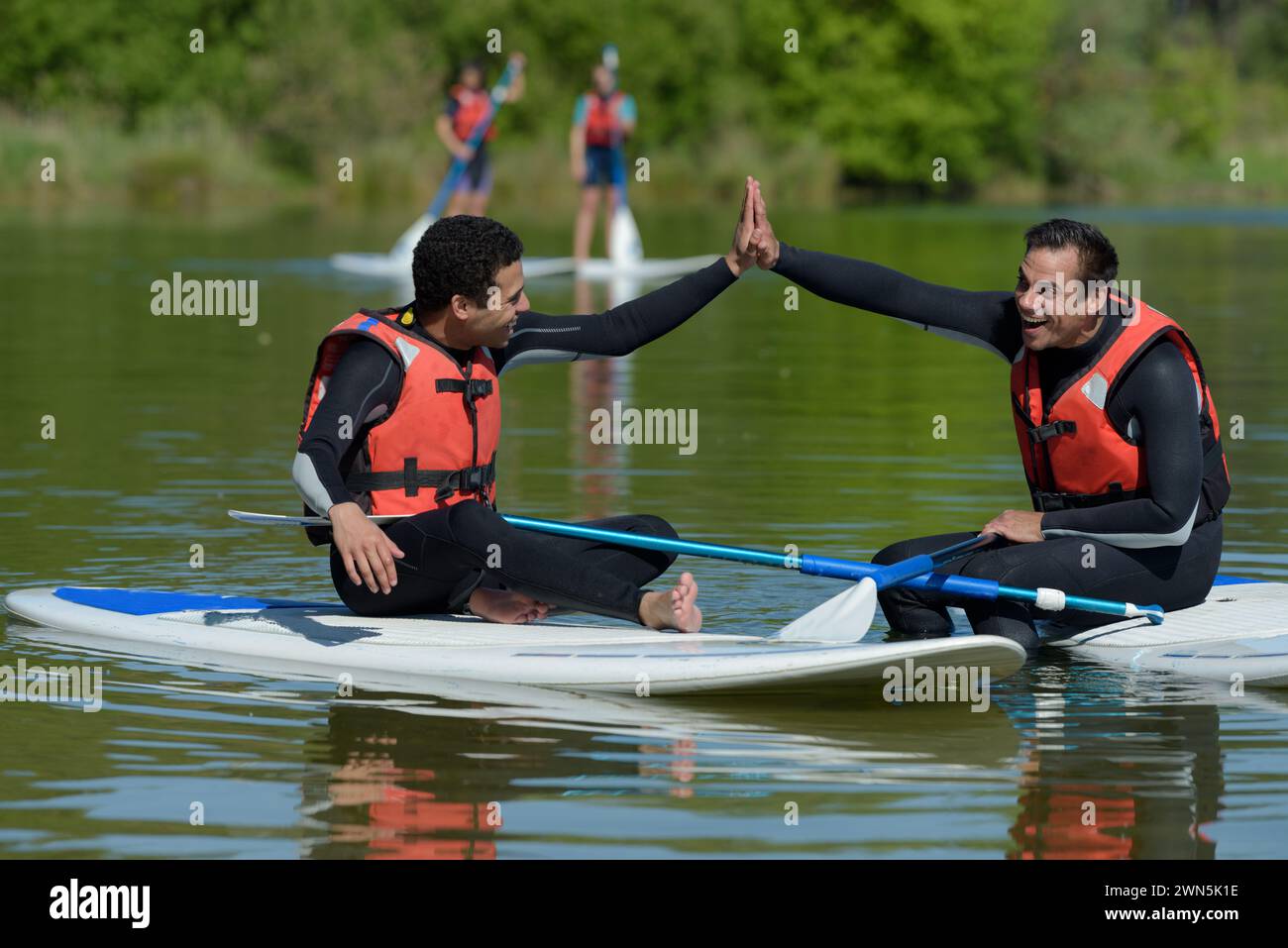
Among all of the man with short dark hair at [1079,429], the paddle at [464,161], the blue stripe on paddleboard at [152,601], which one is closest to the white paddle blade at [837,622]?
the man with short dark hair at [1079,429]

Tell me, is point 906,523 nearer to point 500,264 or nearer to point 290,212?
point 500,264

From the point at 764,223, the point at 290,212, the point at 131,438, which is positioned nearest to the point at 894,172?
the point at 290,212

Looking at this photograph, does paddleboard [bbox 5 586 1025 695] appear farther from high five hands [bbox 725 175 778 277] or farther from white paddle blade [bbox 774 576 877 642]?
high five hands [bbox 725 175 778 277]

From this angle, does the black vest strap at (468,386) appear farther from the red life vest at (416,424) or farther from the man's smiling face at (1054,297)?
the man's smiling face at (1054,297)

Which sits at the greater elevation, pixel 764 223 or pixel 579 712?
pixel 764 223

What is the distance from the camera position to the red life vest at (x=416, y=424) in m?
6.04

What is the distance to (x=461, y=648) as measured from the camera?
598cm

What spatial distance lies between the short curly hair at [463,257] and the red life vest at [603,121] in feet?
55.1

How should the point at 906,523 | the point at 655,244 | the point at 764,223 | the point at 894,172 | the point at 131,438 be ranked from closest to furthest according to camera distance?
the point at 764,223 → the point at 906,523 → the point at 131,438 → the point at 655,244 → the point at 894,172

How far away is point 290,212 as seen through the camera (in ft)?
Result: 119

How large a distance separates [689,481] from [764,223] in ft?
11.3

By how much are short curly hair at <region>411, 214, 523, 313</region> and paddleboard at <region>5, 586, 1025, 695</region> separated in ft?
3.12

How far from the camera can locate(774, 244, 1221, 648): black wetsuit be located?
5980mm
